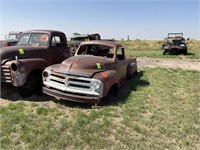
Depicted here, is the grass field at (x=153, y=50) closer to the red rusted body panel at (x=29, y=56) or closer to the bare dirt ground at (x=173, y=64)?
the bare dirt ground at (x=173, y=64)

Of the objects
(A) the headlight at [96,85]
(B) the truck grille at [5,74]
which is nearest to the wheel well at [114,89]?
(A) the headlight at [96,85]

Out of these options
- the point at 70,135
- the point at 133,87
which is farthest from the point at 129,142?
the point at 133,87

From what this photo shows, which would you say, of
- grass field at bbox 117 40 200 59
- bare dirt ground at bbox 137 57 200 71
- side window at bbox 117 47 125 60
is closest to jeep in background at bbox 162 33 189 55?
grass field at bbox 117 40 200 59

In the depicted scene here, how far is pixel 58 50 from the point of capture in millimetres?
7199

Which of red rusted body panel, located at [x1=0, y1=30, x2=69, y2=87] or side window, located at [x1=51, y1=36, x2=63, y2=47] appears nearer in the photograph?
Answer: red rusted body panel, located at [x1=0, y1=30, x2=69, y2=87]

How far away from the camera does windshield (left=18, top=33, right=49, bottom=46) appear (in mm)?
6954

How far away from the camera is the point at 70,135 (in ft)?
12.3

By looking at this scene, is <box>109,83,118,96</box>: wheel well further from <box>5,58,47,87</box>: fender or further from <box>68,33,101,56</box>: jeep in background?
<box>68,33,101,56</box>: jeep in background

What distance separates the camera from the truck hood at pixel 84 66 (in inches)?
203

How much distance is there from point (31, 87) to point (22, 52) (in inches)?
40.7

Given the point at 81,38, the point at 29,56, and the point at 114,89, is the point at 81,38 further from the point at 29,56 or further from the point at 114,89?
the point at 114,89

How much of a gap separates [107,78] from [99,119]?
3.59 ft

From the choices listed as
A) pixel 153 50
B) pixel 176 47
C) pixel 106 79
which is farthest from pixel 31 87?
pixel 153 50

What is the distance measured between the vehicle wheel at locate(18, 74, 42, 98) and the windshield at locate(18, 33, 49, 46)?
136 cm
